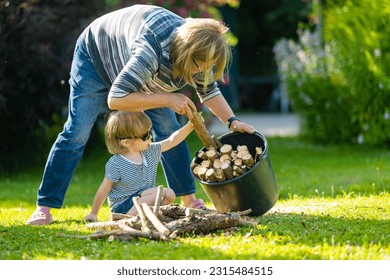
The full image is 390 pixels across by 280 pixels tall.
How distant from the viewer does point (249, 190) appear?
14.2 feet

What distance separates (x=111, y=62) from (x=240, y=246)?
4.93 ft

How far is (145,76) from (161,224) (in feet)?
2.69

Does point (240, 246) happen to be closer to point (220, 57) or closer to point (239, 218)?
point (239, 218)

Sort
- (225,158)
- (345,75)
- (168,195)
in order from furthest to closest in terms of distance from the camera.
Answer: (345,75), (168,195), (225,158)

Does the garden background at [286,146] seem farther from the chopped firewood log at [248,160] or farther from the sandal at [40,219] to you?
the chopped firewood log at [248,160]

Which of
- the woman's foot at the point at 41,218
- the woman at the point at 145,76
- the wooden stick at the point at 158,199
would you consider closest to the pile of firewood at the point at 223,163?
the woman at the point at 145,76

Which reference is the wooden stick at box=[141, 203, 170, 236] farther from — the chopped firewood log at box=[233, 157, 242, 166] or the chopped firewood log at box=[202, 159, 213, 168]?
Result: the chopped firewood log at box=[233, 157, 242, 166]

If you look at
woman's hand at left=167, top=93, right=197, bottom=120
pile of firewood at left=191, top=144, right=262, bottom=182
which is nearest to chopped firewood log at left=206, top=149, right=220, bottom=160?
pile of firewood at left=191, top=144, right=262, bottom=182

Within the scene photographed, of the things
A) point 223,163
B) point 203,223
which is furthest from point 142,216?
point 223,163

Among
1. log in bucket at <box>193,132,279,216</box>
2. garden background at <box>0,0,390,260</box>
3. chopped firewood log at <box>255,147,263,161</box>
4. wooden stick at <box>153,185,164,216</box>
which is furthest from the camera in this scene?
chopped firewood log at <box>255,147,263,161</box>

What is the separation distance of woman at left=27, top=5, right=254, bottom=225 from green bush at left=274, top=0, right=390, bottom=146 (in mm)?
4385

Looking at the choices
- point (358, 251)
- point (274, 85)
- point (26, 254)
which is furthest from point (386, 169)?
point (274, 85)

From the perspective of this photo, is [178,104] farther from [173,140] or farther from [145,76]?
[173,140]

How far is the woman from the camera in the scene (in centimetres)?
404
